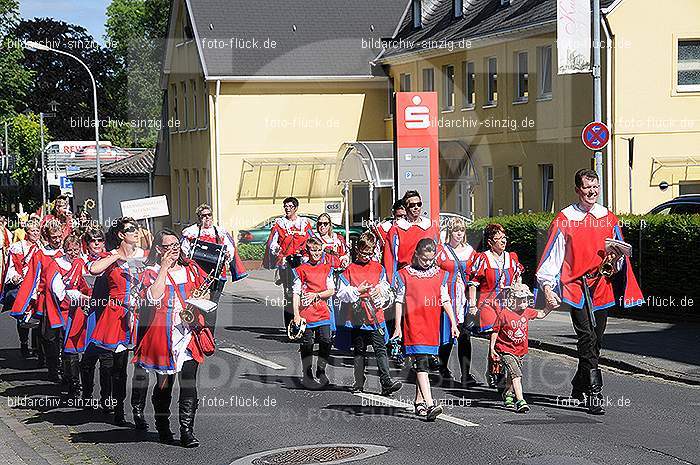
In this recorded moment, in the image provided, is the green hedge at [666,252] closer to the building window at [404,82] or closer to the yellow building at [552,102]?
the yellow building at [552,102]

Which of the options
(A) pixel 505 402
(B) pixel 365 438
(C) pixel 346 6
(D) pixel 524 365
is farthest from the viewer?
(C) pixel 346 6

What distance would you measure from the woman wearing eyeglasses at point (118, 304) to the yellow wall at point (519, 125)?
21.7 metres

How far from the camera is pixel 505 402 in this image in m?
11.1

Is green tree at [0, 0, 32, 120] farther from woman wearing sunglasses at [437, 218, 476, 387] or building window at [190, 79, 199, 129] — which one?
woman wearing sunglasses at [437, 218, 476, 387]

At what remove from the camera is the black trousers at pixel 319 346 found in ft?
41.0

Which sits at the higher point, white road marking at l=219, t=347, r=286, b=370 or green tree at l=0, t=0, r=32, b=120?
green tree at l=0, t=0, r=32, b=120

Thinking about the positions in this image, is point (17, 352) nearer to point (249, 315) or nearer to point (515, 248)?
point (249, 315)

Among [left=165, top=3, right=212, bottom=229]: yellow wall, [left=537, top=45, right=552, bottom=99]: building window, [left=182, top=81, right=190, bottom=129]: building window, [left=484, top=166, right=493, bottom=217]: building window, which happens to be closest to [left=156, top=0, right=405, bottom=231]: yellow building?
[left=165, top=3, right=212, bottom=229]: yellow wall

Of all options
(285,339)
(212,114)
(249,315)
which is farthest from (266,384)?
(212,114)

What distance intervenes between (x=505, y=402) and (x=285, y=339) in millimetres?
6731

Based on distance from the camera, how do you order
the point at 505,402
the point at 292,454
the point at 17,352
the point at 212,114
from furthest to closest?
the point at 212,114 → the point at 17,352 → the point at 505,402 → the point at 292,454

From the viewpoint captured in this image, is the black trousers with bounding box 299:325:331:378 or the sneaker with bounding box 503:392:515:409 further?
the black trousers with bounding box 299:325:331:378

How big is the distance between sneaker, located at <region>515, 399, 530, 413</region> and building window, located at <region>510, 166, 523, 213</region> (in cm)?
2439

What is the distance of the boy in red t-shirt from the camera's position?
1087cm
